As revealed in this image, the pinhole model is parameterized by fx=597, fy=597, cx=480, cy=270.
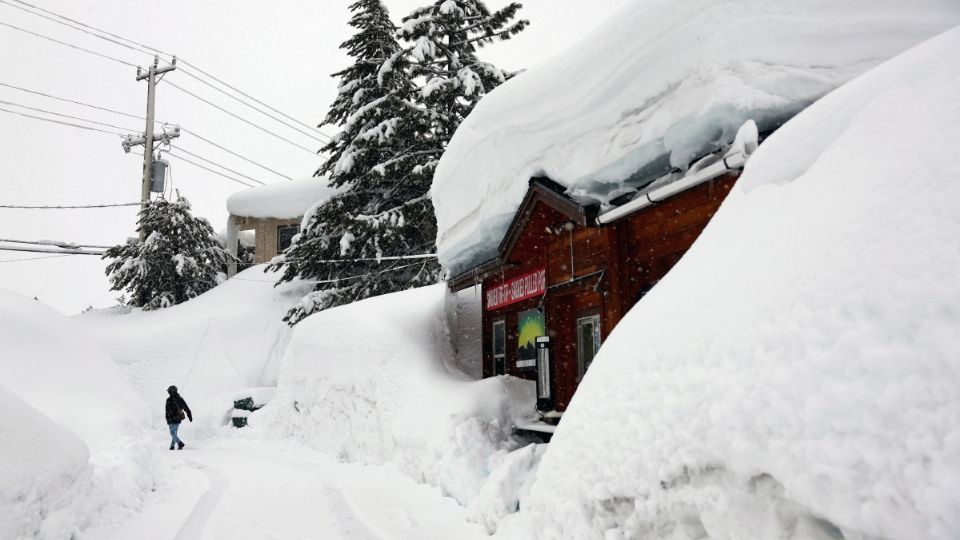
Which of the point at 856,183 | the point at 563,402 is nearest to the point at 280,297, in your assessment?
the point at 563,402

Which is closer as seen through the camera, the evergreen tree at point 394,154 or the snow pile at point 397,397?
the snow pile at point 397,397

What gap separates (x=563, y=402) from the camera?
33.7 feet

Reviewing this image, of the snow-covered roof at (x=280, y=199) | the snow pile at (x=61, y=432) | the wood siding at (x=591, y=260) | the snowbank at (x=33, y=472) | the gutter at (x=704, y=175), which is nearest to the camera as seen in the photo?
the snowbank at (x=33, y=472)

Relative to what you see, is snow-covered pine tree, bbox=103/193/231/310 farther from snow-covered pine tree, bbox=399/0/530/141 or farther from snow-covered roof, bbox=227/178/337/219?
snow-covered pine tree, bbox=399/0/530/141

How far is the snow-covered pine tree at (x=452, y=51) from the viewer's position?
18781 mm

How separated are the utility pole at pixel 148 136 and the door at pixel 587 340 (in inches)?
819

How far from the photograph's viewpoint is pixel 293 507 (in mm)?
7727

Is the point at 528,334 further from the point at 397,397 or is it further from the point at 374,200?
the point at 374,200

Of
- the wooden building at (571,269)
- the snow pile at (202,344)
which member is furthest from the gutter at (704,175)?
Result: the snow pile at (202,344)

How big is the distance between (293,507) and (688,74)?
7.22 meters

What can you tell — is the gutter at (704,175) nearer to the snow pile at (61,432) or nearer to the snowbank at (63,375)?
the snow pile at (61,432)

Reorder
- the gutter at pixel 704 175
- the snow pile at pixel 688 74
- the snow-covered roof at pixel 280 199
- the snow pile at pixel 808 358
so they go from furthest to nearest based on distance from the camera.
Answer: the snow-covered roof at pixel 280 199
the snow pile at pixel 688 74
the gutter at pixel 704 175
the snow pile at pixel 808 358

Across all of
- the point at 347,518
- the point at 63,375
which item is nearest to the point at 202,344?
the point at 63,375

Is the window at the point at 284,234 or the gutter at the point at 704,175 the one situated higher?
the window at the point at 284,234
